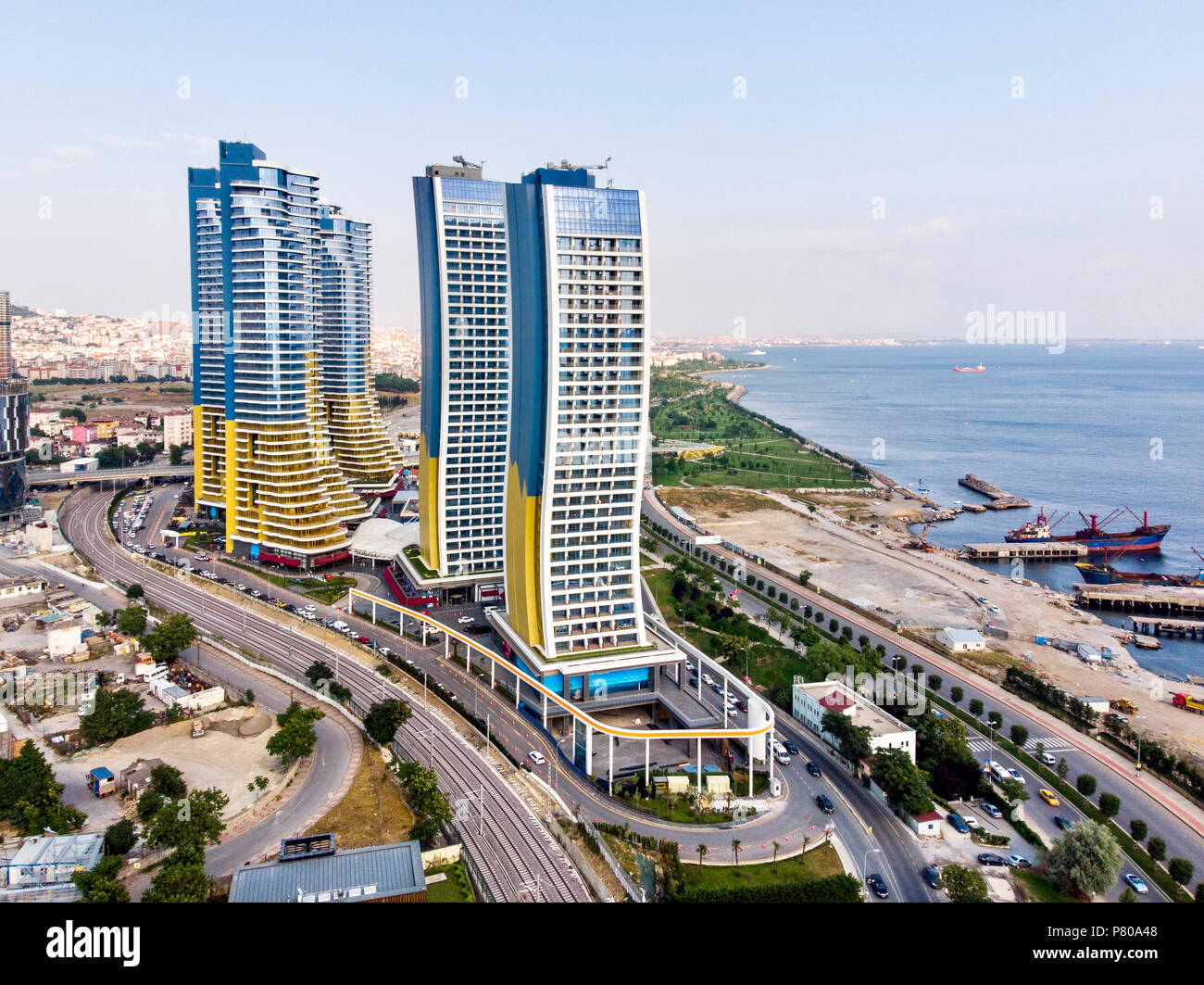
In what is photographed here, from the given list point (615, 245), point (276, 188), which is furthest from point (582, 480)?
point (276, 188)

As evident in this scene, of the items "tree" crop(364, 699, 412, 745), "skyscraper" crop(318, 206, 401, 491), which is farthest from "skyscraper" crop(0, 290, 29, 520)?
"tree" crop(364, 699, 412, 745)

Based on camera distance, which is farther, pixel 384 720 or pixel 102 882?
pixel 384 720

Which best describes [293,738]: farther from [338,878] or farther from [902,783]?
[902,783]

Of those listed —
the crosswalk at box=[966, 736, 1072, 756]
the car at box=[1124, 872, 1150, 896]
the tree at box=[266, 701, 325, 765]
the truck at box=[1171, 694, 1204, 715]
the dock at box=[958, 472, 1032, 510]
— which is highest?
the dock at box=[958, 472, 1032, 510]

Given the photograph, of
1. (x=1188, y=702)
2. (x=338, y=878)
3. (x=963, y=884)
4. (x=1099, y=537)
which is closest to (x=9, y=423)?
(x=338, y=878)

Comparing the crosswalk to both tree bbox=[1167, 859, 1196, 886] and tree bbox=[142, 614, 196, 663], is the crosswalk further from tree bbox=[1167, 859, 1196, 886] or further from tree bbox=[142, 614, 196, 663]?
tree bbox=[142, 614, 196, 663]

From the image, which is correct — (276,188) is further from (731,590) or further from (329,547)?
(731,590)

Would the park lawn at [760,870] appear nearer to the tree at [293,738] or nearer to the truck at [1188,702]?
the tree at [293,738]
